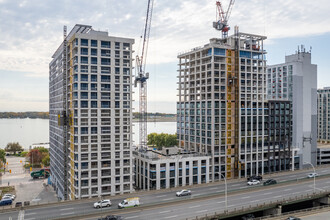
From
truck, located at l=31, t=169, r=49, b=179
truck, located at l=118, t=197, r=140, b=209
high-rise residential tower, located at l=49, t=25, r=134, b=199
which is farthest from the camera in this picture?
truck, located at l=31, t=169, r=49, b=179

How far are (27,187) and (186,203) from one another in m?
68.5

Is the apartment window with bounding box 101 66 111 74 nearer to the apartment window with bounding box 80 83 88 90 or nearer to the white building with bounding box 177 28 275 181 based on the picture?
the apartment window with bounding box 80 83 88 90

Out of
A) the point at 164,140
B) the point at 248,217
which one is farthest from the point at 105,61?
the point at 164,140

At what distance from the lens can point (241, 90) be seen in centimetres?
9675

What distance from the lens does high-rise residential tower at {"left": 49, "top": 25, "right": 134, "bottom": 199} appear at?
71.5m

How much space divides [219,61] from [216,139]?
86.2 ft

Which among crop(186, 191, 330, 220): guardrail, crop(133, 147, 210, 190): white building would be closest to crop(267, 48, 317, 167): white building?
crop(186, 191, 330, 220): guardrail

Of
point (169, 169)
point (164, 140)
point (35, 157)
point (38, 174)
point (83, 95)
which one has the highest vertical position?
point (83, 95)

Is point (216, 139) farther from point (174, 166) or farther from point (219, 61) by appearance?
point (219, 61)

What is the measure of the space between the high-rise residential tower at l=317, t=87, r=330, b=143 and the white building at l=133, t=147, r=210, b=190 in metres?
113

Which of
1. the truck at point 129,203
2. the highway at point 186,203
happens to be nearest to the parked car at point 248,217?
the highway at point 186,203

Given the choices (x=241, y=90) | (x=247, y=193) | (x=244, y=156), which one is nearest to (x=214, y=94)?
(x=241, y=90)

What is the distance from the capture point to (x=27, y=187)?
336 feet

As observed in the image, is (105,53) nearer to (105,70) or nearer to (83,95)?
(105,70)
